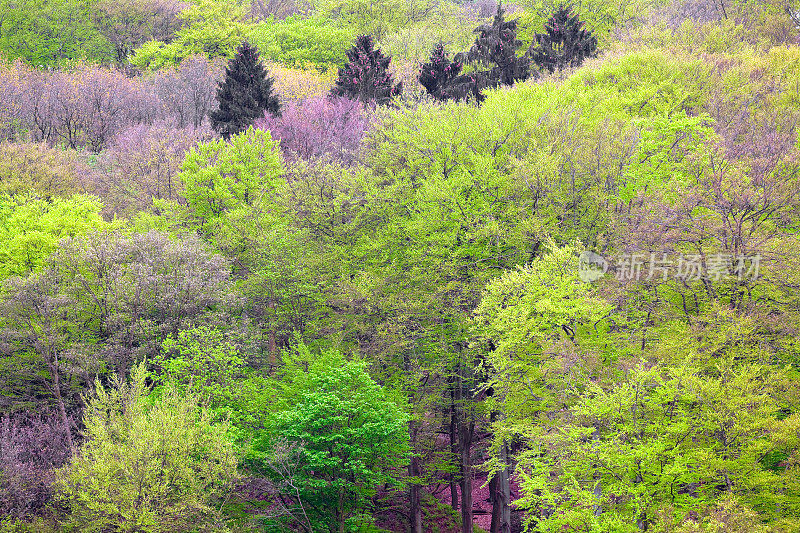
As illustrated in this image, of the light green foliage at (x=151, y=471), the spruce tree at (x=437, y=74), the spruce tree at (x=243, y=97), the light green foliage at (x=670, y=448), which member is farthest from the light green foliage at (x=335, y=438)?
the spruce tree at (x=437, y=74)

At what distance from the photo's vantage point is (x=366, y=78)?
5512cm

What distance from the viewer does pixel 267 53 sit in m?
75.8

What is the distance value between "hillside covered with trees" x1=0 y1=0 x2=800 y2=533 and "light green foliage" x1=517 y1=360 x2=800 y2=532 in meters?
0.12

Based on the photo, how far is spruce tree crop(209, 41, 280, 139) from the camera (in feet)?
170

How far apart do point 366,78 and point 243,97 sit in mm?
9520

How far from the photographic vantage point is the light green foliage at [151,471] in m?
21.5

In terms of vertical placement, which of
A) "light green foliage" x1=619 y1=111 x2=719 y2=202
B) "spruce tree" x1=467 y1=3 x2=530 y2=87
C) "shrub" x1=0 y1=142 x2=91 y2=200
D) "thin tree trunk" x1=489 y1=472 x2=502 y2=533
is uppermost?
"spruce tree" x1=467 y1=3 x2=530 y2=87

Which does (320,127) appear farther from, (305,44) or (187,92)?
(305,44)

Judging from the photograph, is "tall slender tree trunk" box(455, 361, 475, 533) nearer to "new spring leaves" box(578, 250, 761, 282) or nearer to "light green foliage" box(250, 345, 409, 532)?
"light green foliage" box(250, 345, 409, 532)

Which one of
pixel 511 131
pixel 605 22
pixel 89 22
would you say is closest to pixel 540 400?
pixel 511 131

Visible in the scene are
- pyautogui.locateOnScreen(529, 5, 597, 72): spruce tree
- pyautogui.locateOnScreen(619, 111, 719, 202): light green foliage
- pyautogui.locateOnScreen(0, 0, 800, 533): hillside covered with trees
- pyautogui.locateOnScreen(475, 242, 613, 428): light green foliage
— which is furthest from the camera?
pyautogui.locateOnScreen(529, 5, 597, 72): spruce tree

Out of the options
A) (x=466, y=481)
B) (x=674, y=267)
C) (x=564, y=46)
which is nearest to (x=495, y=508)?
(x=466, y=481)

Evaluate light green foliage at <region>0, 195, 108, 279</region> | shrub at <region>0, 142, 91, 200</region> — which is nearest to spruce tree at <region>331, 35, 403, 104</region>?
shrub at <region>0, 142, 91, 200</region>

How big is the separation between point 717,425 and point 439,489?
2230 cm
